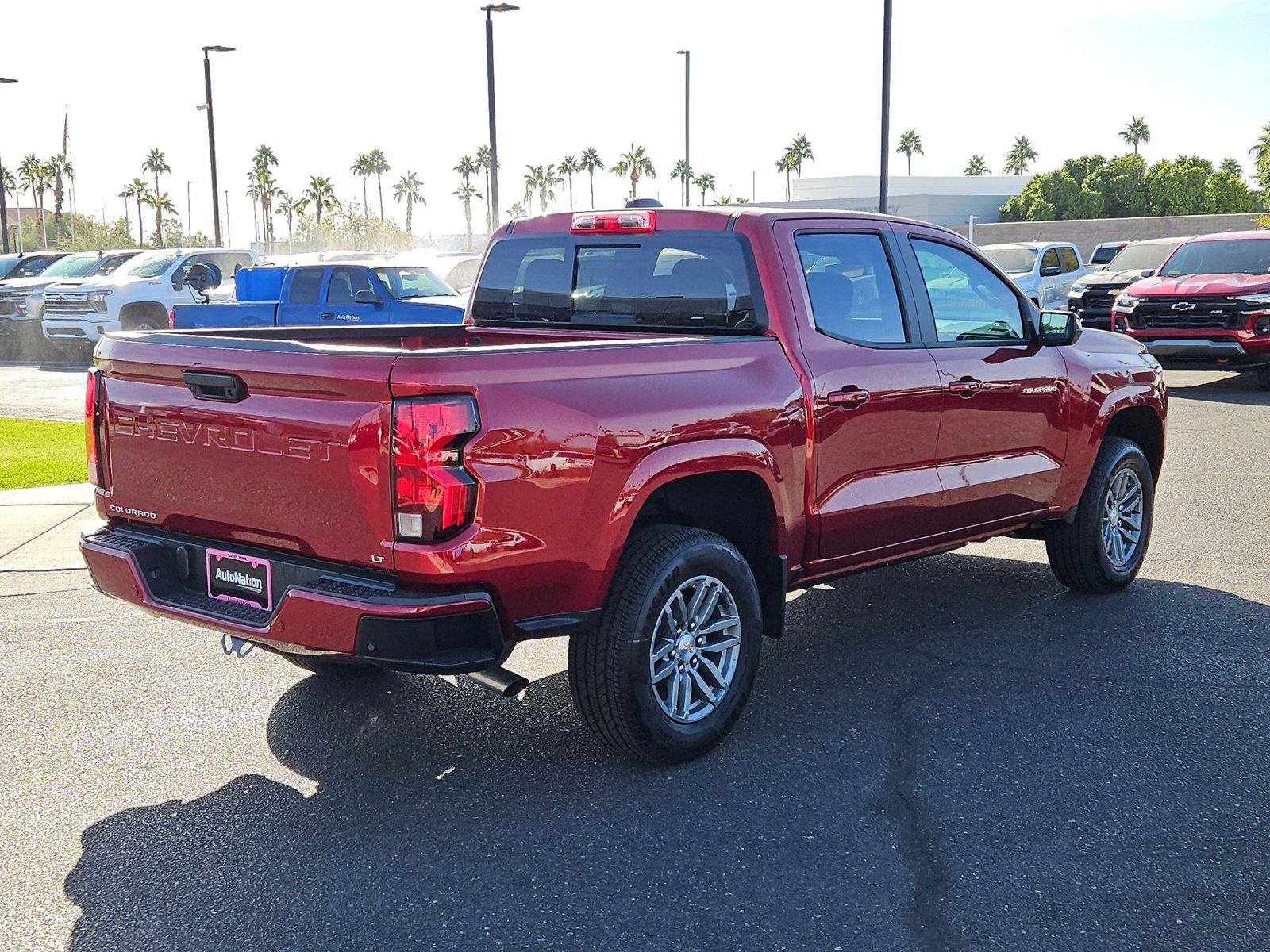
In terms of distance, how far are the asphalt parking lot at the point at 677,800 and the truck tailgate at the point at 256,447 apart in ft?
2.91

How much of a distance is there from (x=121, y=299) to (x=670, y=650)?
1986 cm

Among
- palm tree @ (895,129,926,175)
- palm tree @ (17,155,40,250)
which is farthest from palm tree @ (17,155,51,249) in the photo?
palm tree @ (895,129,926,175)

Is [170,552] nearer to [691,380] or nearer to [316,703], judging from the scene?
[316,703]

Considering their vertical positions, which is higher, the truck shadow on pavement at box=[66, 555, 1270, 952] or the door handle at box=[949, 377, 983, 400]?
the door handle at box=[949, 377, 983, 400]

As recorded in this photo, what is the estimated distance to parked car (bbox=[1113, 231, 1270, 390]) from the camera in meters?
15.7

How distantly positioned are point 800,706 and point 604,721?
3.60ft

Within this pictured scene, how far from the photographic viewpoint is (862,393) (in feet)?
16.8

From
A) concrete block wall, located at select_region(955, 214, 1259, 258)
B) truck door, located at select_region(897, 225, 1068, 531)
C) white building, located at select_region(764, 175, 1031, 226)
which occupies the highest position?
white building, located at select_region(764, 175, 1031, 226)

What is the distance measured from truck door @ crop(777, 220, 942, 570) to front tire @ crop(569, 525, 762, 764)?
23.6 inches

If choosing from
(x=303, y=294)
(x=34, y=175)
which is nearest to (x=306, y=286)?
(x=303, y=294)

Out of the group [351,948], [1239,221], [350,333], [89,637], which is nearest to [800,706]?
[351,948]

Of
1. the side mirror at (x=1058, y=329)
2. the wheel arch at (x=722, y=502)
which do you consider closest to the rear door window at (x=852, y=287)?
the wheel arch at (x=722, y=502)

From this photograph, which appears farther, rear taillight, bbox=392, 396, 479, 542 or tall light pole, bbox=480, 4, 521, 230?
tall light pole, bbox=480, 4, 521, 230

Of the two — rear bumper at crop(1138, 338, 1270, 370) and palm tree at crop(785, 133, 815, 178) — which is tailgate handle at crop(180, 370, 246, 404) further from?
palm tree at crop(785, 133, 815, 178)
